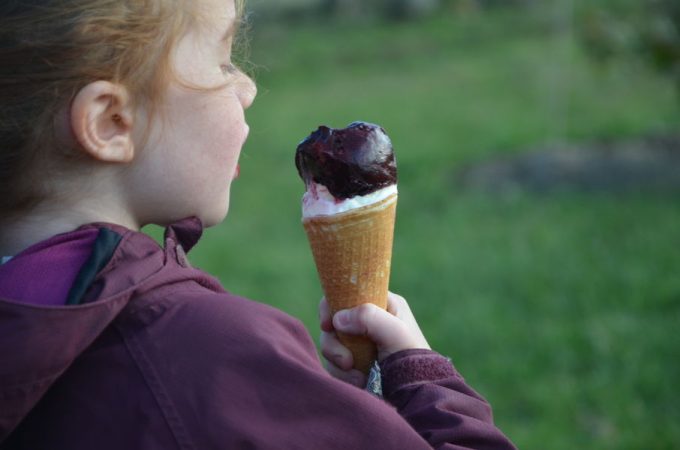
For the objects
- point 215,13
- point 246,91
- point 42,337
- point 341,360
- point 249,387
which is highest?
point 215,13

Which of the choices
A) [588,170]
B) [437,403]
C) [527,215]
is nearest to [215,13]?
[437,403]

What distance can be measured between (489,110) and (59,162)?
9.37 metres

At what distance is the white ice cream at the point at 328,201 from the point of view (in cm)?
172

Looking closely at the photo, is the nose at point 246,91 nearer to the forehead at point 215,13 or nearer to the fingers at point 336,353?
the forehead at point 215,13

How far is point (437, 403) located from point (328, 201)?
1.27 feet

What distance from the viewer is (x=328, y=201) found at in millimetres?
1726

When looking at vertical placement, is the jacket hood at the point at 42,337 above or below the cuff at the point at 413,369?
above

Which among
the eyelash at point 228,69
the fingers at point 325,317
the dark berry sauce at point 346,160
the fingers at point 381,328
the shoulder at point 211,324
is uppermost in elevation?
the eyelash at point 228,69

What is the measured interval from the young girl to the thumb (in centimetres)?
2

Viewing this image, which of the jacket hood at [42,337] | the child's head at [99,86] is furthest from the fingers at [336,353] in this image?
the jacket hood at [42,337]

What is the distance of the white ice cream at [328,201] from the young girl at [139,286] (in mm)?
164

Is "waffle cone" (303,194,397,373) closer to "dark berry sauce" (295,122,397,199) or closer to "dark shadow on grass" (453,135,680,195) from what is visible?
"dark berry sauce" (295,122,397,199)

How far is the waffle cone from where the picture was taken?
1.73 m

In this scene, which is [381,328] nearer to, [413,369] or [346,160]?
[413,369]
